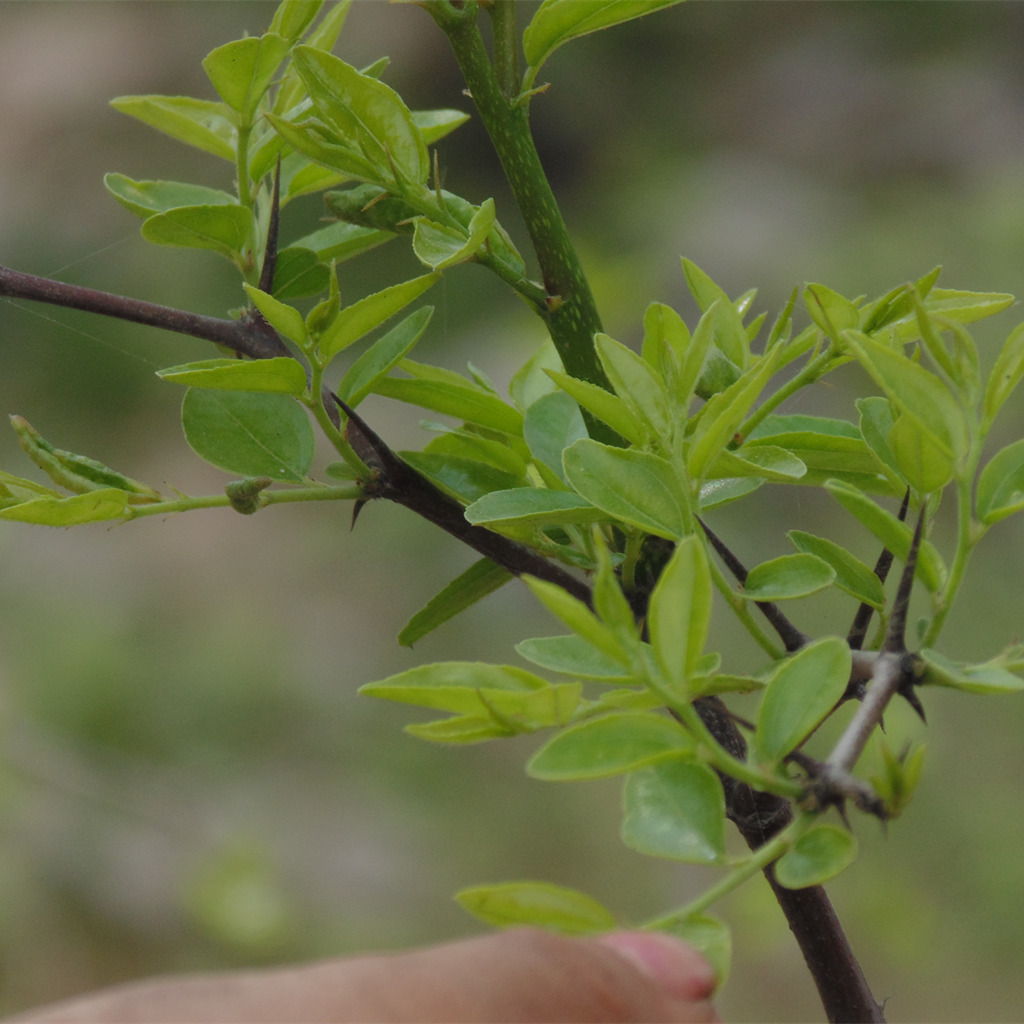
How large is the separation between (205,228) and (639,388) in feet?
0.34

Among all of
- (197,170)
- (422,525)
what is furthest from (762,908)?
(197,170)

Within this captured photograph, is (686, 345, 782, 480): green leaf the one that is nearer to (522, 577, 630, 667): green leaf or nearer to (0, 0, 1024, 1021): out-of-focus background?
(522, 577, 630, 667): green leaf

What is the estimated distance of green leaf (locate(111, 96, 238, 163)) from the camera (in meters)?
0.25

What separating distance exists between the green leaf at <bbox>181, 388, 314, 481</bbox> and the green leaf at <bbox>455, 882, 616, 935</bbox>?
12 centimetres

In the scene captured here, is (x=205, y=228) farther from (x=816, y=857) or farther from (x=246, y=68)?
(x=816, y=857)

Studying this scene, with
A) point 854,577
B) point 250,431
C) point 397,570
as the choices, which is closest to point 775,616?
point 854,577

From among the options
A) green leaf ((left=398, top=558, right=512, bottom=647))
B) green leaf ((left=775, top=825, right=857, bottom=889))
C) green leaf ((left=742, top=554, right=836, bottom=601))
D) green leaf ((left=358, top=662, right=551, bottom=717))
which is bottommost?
green leaf ((left=398, top=558, right=512, bottom=647))

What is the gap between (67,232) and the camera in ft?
6.64

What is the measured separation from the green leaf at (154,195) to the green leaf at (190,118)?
0.01 metres

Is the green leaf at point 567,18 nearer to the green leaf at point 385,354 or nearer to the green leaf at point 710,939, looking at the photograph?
the green leaf at point 385,354

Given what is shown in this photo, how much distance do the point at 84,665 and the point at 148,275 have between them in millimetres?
750

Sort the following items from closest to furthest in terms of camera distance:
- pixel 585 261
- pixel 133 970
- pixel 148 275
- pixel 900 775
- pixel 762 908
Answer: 1. pixel 900 775
2. pixel 762 908
3. pixel 133 970
4. pixel 585 261
5. pixel 148 275

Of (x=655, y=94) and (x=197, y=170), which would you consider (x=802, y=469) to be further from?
(x=655, y=94)

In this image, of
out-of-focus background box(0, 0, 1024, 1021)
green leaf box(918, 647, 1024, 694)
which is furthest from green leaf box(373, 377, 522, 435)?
out-of-focus background box(0, 0, 1024, 1021)
